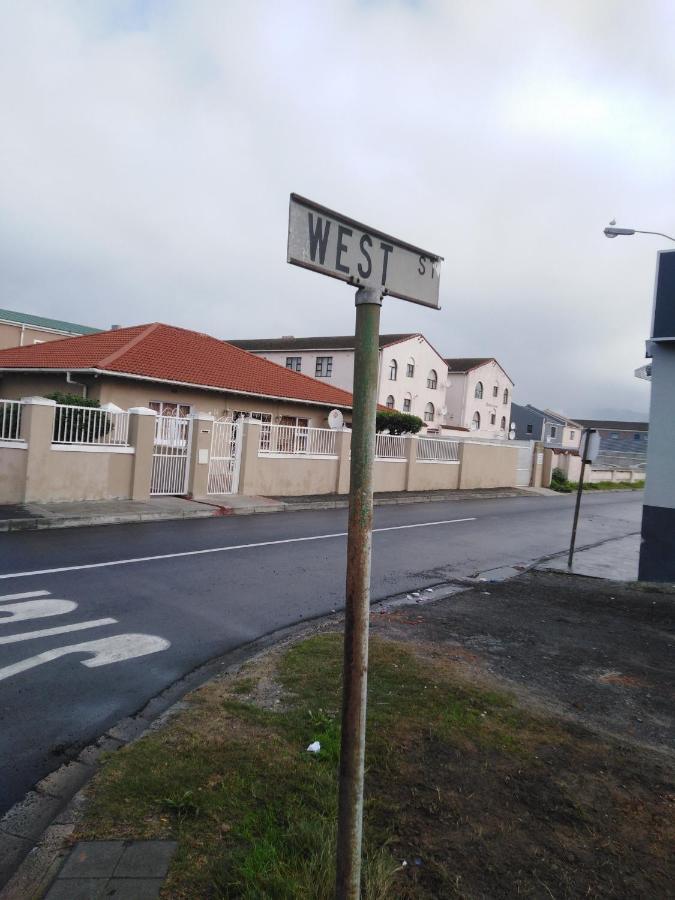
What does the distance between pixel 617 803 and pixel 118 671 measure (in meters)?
3.82

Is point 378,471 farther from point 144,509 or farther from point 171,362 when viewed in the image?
point 144,509

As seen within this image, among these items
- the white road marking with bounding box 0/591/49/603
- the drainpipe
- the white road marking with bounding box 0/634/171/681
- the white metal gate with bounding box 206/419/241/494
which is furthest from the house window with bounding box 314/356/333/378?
the white road marking with bounding box 0/634/171/681

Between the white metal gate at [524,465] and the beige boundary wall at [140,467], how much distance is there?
9.61 metres

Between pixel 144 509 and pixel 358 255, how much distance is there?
43.5 feet

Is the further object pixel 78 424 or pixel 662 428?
pixel 78 424

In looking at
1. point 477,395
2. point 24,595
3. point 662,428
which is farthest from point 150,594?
point 477,395

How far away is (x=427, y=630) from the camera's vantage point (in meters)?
7.34

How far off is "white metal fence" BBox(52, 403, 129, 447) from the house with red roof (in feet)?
17.8

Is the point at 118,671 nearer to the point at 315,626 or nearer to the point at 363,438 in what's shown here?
the point at 315,626

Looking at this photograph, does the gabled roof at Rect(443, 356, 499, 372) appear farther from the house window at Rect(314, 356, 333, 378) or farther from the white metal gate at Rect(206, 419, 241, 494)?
the white metal gate at Rect(206, 419, 241, 494)

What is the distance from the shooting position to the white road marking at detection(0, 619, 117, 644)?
622 centimetres

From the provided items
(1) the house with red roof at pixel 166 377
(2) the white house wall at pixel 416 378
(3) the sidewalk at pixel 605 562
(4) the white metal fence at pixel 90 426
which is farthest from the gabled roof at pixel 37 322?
(3) the sidewalk at pixel 605 562

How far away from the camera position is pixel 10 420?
14086 millimetres

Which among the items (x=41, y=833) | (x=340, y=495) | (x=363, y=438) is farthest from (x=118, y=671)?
(x=340, y=495)
